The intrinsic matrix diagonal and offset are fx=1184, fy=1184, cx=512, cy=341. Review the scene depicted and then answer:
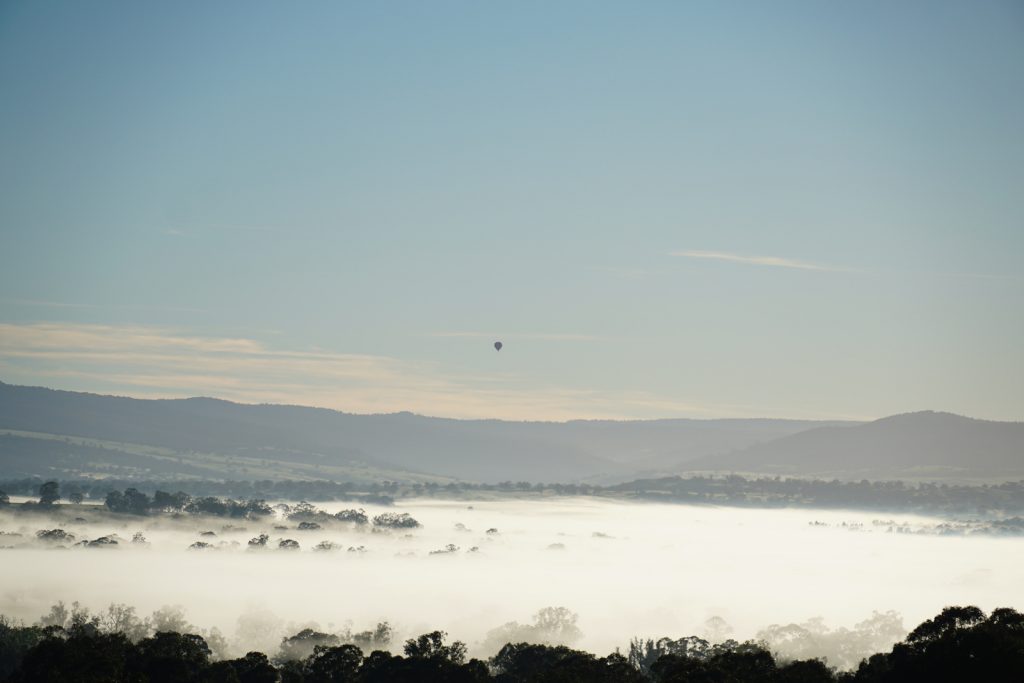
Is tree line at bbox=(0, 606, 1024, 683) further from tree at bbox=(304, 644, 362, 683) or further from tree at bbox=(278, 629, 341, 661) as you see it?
tree at bbox=(278, 629, 341, 661)

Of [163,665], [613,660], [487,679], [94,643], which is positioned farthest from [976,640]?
[94,643]

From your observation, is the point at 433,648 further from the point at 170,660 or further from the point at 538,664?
the point at 170,660

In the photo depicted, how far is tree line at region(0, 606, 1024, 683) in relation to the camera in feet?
281

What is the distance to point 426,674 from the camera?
394 ft

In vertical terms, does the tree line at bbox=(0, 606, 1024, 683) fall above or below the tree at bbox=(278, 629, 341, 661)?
above

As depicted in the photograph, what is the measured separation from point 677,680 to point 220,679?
47019 millimetres

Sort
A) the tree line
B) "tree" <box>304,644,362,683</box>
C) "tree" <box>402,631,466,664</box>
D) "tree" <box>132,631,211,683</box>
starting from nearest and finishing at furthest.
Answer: the tree line
"tree" <box>132,631,211,683</box>
"tree" <box>304,644,362,683</box>
"tree" <box>402,631,466,664</box>

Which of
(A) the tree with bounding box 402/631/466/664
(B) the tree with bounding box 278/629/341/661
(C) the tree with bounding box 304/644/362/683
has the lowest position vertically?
(B) the tree with bounding box 278/629/341/661

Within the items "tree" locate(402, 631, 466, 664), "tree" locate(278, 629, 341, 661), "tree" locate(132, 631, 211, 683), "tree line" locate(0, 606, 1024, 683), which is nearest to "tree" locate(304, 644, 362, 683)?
"tree line" locate(0, 606, 1024, 683)

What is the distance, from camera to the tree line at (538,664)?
Answer: 85750 millimetres

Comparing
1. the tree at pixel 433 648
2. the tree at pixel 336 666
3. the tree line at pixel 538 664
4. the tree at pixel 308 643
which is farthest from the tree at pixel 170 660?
the tree at pixel 308 643

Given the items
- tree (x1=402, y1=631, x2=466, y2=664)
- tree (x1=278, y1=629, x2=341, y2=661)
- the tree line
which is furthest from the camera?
tree (x1=278, y1=629, x2=341, y2=661)

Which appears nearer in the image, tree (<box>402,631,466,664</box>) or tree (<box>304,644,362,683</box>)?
tree (<box>304,644,362,683</box>)

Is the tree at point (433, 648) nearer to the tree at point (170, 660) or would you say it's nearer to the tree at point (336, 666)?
the tree at point (336, 666)
